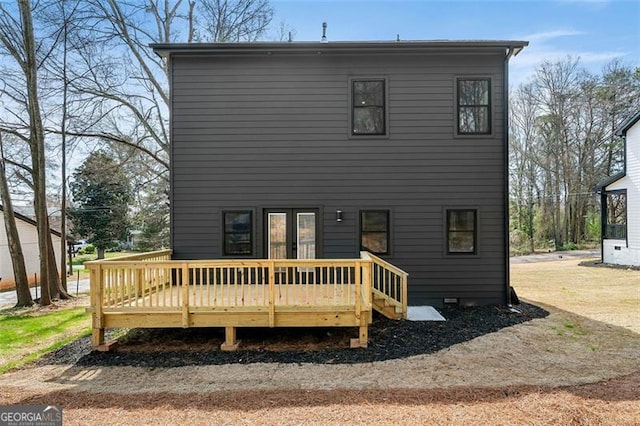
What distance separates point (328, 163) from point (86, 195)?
26.7m

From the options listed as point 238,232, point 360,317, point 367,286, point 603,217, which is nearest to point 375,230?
point 367,286

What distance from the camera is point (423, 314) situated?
718 cm

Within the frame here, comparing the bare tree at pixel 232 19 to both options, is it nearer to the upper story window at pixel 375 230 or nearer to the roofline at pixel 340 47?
the roofline at pixel 340 47

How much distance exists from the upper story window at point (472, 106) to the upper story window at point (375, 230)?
2.67 m

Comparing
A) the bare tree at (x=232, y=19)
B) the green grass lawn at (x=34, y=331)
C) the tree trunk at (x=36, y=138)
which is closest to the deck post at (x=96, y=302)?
the green grass lawn at (x=34, y=331)

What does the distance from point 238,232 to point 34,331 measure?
4.44 metres

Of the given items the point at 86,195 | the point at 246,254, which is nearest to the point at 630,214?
the point at 246,254

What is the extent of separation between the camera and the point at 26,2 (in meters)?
9.76

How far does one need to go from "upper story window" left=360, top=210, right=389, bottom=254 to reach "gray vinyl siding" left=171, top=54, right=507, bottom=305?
0.16 m

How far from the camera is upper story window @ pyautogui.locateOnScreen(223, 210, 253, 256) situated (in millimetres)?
7957

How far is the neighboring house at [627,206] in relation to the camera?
48.9 feet

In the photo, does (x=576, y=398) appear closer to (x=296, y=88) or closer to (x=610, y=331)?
(x=610, y=331)

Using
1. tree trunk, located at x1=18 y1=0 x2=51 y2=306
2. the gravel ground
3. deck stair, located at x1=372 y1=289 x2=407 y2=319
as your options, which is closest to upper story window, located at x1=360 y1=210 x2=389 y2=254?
deck stair, located at x1=372 y1=289 x2=407 y2=319

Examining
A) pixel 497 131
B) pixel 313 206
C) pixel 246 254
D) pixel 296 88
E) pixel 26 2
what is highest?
pixel 26 2
